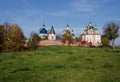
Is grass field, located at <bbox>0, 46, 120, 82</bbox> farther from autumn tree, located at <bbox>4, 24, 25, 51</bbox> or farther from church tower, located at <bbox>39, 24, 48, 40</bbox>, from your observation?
church tower, located at <bbox>39, 24, 48, 40</bbox>

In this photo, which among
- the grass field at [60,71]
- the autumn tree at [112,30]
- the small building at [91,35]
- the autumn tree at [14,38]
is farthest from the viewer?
the small building at [91,35]

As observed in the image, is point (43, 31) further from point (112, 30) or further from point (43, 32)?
point (112, 30)

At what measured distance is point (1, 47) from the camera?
6262 cm

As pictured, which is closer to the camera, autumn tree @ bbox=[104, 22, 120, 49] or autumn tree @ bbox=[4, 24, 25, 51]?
autumn tree @ bbox=[4, 24, 25, 51]

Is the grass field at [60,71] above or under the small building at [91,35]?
under

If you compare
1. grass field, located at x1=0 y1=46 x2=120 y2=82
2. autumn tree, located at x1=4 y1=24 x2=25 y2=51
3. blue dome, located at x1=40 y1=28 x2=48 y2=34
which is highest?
blue dome, located at x1=40 y1=28 x2=48 y2=34

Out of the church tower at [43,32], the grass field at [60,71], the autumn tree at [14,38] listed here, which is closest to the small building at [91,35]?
the church tower at [43,32]

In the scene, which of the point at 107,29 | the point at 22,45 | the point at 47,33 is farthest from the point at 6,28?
the point at 47,33

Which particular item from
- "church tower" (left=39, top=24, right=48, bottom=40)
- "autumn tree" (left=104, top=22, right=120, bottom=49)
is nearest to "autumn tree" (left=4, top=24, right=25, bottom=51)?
"autumn tree" (left=104, top=22, right=120, bottom=49)

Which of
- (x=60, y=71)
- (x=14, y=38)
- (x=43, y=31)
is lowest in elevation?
(x=60, y=71)

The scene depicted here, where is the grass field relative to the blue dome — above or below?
below

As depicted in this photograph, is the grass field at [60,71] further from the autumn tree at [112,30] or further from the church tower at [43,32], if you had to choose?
the church tower at [43,32]

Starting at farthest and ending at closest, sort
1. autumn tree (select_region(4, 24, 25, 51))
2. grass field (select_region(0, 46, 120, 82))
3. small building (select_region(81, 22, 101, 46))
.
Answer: small building (select_region(81, 22, 101, 46)) < autumn tree (select_region(4, 24, 25, 51)) < grass field (select_region(0, 46, 120, 82))

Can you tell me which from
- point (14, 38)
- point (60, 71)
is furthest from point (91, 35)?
point (60, 71)
